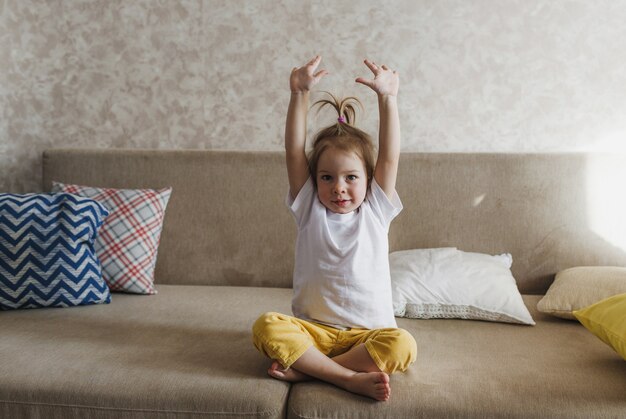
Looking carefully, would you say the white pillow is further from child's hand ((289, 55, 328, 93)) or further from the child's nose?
child's hand ((289, 55, 328, 93))

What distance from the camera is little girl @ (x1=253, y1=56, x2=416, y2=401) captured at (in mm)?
1752

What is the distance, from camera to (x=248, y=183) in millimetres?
2457

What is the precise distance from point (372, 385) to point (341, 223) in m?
0.48

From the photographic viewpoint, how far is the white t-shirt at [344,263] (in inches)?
69.4

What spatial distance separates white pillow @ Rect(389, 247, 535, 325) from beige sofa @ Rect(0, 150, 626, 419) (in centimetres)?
4

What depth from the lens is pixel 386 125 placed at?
71.0 inches

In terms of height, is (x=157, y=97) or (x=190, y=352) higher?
(x=157, y=97)

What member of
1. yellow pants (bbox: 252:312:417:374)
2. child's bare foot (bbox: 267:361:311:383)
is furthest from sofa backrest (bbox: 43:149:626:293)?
child's bare foot (bbox: 267:361:311:383)

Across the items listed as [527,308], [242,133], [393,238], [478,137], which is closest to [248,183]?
[242,133]

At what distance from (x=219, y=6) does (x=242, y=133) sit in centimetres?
49

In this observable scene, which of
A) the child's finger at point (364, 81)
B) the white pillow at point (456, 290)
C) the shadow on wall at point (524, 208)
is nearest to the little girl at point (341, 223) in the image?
the child's finger at point (364, 81)

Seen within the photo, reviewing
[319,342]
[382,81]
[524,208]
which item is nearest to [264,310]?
[319,342]

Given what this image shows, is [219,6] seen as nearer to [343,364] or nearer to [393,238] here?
[393,238]

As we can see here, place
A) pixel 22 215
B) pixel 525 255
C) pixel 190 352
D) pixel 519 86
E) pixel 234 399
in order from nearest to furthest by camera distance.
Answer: pixel 234 399 → pixel 190 352 → pixel 22 215 → pixel 525 255 → pixel 519 86
